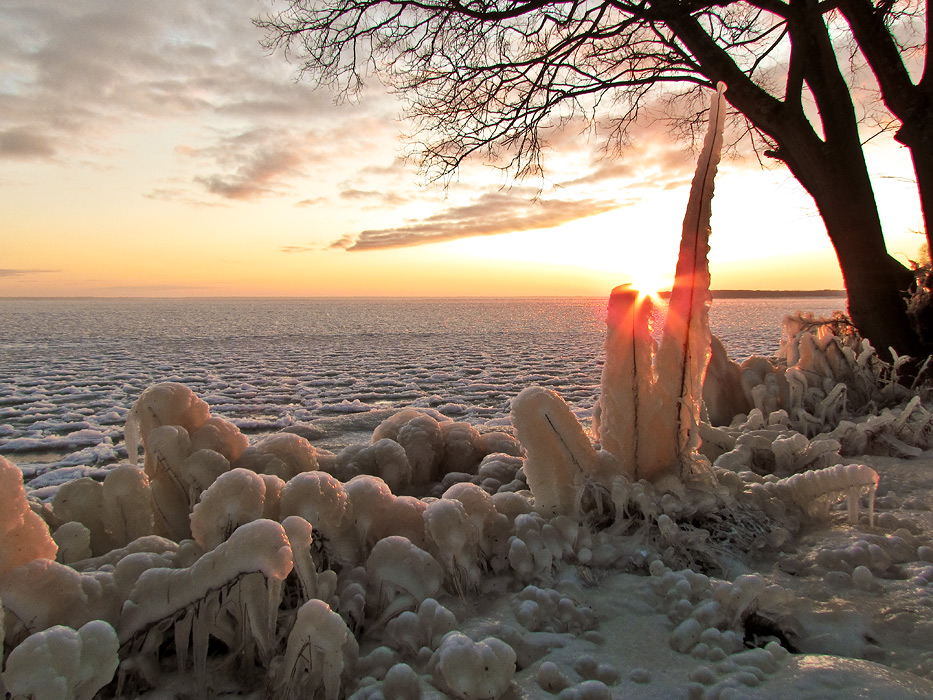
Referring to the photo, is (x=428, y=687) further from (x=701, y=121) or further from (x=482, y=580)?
(x=701, y=121)

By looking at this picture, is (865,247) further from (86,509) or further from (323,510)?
(86,509)

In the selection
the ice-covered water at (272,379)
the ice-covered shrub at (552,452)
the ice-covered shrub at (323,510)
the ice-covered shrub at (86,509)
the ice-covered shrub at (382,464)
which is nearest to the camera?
the ice-covered shrub at (323,510)

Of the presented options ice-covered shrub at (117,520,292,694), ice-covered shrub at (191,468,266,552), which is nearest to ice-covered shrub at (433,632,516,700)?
ice-covered shrub at (117,520,292,694)

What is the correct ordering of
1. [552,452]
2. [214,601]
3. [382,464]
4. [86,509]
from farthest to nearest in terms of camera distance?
[382,464] → [552,452] → [86,509] → [214,601]

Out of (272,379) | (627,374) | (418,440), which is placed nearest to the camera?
(627,374)

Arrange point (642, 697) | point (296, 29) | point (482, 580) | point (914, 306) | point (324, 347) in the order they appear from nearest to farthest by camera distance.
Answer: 1. point (642, 697)
2. point (482, 580)
3. point (914, 306)
4. point (296, 29)
5. point (324, 347)

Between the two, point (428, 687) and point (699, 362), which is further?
point (699, 362)

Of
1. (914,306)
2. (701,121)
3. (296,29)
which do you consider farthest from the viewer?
(701,121)

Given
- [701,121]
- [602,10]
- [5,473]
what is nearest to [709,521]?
[5,473]

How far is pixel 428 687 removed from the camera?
43.2 inches

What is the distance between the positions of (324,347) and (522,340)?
4.70 m

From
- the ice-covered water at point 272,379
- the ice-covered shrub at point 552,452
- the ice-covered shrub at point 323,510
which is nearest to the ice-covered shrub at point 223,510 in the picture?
the ice-covered shrub at point 323,510

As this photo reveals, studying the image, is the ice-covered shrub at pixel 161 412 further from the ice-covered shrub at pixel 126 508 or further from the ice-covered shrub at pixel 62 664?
the ice-covered shrub at pixel 62 664

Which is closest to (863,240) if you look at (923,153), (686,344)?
(923,153)
